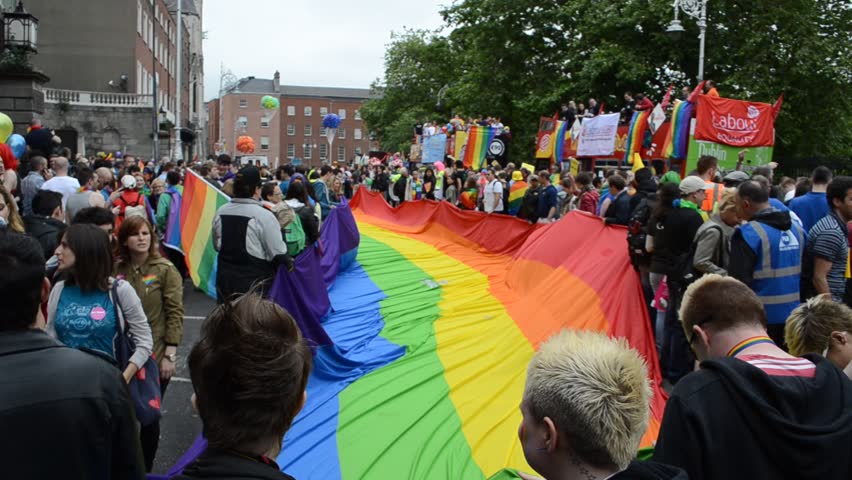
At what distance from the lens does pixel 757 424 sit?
2.45m

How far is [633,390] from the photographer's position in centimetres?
206

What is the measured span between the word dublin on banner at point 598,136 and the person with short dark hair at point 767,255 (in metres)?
10.3

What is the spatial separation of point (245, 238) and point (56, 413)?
4.84 meters

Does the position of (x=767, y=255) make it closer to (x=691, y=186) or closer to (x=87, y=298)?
(x=691, y=186)

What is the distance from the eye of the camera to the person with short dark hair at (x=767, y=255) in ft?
18.2

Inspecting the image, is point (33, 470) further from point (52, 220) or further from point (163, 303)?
point (52, 220)

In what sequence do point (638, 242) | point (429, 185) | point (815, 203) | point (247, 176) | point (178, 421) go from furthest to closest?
point (429, 185), point (638, 242), point (815, 203), point (247, 176), point (178, 421)

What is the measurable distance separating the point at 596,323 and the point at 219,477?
610 cm

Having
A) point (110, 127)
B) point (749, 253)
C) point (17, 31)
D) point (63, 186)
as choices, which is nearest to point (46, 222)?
point (63, 186)

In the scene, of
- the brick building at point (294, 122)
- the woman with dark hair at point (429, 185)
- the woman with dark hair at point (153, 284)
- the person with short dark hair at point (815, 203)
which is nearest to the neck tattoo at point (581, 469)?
the woman with dark hair at point (153, 284)

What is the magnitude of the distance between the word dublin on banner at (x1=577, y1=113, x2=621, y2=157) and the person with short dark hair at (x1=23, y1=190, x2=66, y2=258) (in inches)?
455

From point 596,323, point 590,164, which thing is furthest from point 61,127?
point 596,323

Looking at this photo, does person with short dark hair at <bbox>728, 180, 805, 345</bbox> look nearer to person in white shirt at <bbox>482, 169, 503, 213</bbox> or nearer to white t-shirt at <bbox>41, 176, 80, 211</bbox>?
white t-shirt at <bbox>41, 176, 80, 211</bbox>

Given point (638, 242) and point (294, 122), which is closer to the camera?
point (638, 242)
